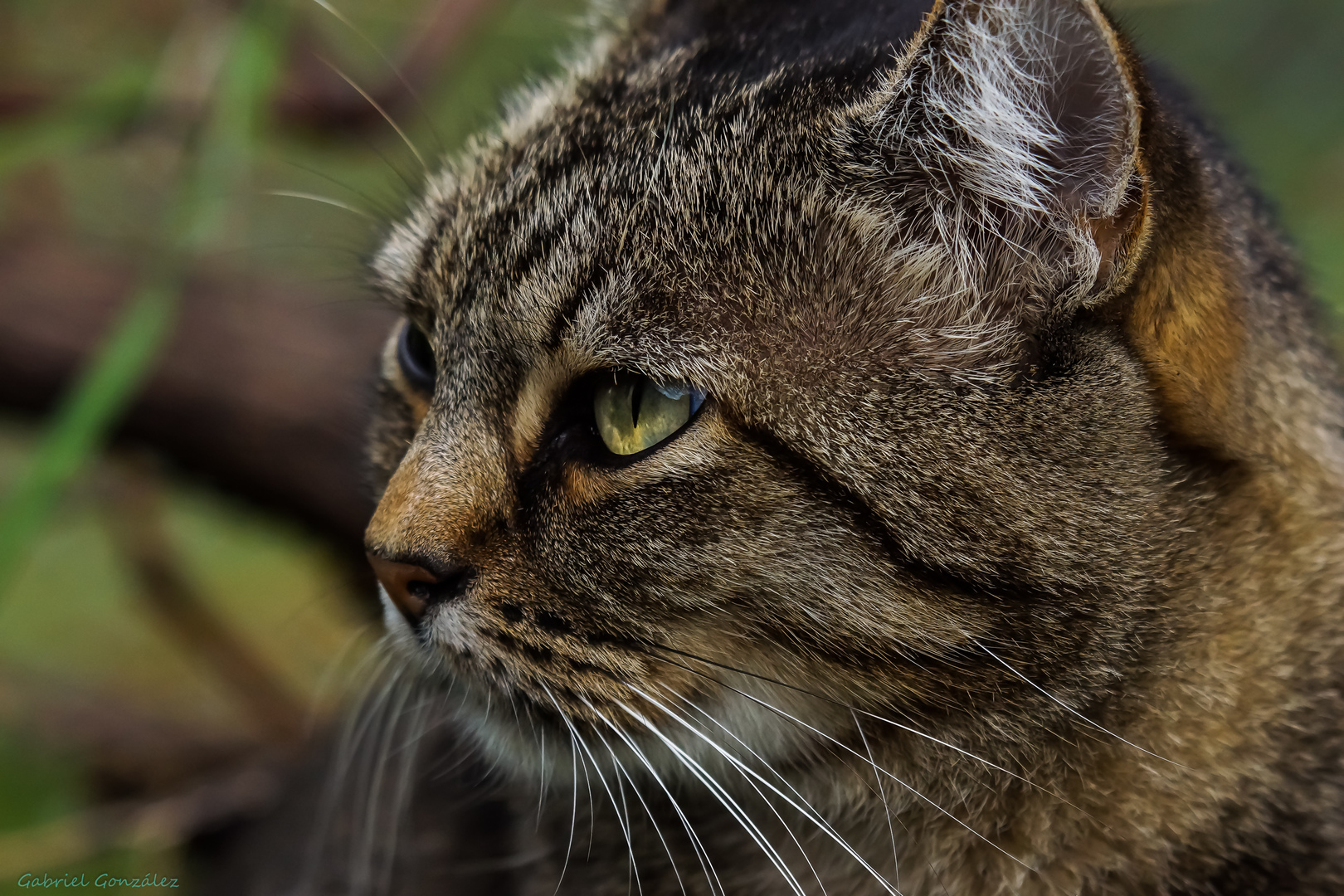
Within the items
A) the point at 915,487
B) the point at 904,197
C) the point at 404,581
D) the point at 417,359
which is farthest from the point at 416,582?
the point at 904,197

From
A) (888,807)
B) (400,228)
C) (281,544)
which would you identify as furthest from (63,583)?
(888,807)

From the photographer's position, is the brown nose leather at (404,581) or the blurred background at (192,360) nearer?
the brown nose leather at (404,581)

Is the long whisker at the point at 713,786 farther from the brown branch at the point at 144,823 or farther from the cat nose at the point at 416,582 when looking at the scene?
the brown branch at the point at 144,823

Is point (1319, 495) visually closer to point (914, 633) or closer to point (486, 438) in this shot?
point (914, 633)

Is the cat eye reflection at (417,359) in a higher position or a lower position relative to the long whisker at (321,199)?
lower

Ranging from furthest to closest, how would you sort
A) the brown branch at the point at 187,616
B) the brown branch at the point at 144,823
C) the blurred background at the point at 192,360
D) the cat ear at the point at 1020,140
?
1. the brown branch at the point at 187,616
2. the brown branch at the point at 144,823
3. the blurred background at the point at 192,360
4. the cat ear at the point at 1020,140

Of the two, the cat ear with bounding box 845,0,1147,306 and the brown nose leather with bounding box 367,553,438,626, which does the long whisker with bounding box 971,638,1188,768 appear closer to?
the cat ear with bounding box 845,0,1147,306

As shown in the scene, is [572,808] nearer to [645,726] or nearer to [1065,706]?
[645,726]

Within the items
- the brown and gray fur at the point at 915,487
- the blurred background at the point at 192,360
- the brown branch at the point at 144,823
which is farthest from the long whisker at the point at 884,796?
the brown branch at the point at 144,823

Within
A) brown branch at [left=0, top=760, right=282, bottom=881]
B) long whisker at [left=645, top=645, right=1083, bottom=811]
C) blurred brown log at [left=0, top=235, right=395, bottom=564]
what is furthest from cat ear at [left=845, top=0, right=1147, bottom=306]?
brown branch at [left=0, top=760, right=282, bottom=881]
